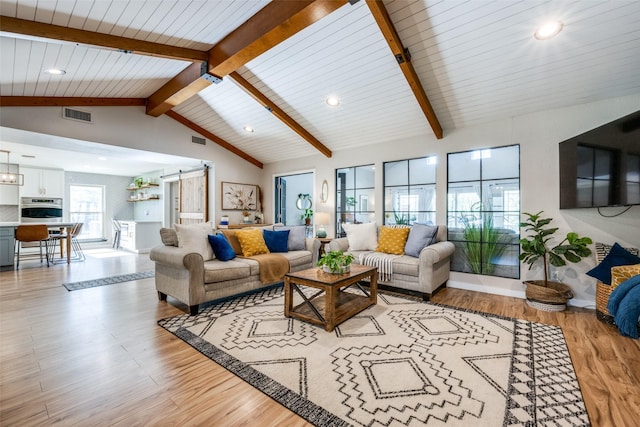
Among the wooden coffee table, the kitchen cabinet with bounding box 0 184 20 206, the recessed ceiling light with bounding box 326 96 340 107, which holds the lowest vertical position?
the wooden coffee table

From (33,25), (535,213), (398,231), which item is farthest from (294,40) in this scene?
(535,213)

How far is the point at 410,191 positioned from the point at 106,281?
508 cm

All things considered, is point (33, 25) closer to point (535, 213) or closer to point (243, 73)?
point (243, 73)

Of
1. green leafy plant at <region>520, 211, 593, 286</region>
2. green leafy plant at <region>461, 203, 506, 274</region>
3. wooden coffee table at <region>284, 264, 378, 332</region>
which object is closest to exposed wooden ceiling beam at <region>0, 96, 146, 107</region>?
wooden coffee table at <region>284, 264, 378, 332</region>

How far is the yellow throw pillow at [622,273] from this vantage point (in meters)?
2.56

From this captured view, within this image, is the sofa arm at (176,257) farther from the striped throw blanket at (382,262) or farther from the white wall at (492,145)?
the white wall at (492,145)

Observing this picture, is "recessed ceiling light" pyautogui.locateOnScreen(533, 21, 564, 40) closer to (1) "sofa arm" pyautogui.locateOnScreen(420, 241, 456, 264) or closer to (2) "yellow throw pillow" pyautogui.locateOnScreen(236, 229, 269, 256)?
(1) "sofa arm" pyautogui.locateOnScreen(420, 241, 456, 264)

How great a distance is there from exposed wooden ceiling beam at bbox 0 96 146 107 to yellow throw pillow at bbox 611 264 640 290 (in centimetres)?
671

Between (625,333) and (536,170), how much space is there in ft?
6.58

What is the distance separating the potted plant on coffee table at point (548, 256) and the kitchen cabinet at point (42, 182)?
10.8 meters

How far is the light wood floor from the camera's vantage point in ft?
5.01

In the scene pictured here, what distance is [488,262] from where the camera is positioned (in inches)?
158

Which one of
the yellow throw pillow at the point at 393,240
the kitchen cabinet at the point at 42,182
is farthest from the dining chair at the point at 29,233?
the yellow throw pillow at the point at 393,240

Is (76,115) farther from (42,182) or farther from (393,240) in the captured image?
(42,182)
